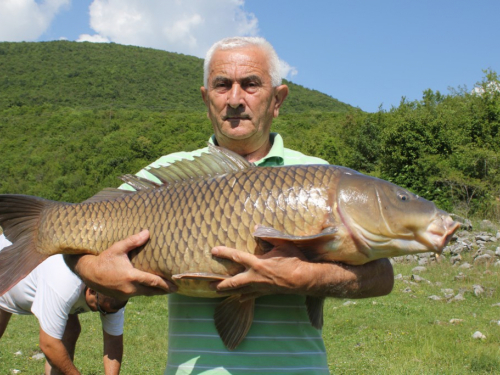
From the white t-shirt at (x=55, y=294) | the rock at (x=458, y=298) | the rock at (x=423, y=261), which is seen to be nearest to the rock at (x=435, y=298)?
the rock at (x=458, y=298)

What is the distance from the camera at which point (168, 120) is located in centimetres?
5719

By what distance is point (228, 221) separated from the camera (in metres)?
1.86

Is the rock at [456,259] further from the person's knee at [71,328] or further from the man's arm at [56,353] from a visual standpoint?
the man's arm at [56,353]

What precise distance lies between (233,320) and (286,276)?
1.01 feet

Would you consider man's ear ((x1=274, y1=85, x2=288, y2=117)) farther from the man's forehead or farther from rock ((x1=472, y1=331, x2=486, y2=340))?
rock ((x1=472, y1=331, x2=486, y2=340))

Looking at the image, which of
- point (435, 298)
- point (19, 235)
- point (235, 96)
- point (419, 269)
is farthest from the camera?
point (419, 269)

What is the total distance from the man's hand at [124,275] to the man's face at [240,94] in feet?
2.26

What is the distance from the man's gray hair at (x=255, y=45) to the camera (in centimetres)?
240

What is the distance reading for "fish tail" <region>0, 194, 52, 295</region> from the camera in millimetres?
2049

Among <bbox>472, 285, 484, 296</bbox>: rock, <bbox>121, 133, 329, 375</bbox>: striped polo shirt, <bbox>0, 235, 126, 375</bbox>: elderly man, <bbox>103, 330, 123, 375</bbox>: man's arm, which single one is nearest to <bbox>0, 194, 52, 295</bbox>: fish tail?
<bbox>121, 133, 329, 375</bbox>: striped polo shirt

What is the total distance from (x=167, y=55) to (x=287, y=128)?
66.2m

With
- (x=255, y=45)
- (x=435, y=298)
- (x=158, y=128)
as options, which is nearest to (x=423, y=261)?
(x=435, y=298)

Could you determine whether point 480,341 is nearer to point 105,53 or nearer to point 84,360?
point 84,360

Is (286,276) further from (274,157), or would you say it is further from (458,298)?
(458,298)
